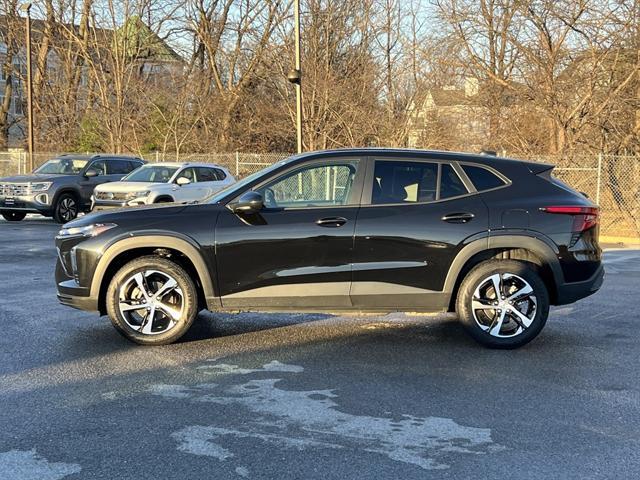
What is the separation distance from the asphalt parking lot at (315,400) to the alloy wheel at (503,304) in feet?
0.81

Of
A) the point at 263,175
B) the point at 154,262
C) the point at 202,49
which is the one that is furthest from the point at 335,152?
the point at 202,49

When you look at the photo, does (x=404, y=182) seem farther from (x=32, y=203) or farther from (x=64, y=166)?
(x=64, y=166)

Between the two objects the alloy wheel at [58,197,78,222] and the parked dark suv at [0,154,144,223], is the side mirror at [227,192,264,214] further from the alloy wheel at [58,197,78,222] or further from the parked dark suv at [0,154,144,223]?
the alloy wheel at [58,197,78,222]

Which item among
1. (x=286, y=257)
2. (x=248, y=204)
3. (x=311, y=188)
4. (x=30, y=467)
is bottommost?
(x=30, y=467)

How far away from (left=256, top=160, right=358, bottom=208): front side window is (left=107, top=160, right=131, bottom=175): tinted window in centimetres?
1473

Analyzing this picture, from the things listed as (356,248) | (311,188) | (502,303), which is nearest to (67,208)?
(311,188)

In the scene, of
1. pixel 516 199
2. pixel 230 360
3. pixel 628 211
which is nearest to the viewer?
pixel 230 360

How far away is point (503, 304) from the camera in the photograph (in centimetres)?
589

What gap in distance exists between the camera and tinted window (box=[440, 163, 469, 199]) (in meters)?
5.91

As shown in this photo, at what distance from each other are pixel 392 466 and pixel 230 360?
2.27m

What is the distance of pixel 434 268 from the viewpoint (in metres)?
5.79

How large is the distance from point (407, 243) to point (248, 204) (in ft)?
4.62

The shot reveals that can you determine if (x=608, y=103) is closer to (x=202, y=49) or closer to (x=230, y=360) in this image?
(x=230, y=360)

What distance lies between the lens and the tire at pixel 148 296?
5.83 metres
